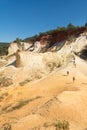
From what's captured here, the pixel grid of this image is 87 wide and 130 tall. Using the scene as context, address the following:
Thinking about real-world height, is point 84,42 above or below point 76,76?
above

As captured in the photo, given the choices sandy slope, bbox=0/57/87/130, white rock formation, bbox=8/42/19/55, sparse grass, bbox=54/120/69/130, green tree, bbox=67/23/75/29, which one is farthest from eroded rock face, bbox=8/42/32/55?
sparse grass, bbox=54/120/69/130

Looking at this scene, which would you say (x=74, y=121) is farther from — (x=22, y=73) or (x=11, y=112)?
(x=22, y=73)

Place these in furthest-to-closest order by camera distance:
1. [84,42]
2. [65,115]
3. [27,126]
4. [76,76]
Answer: [84,42] < [76,76] < [65,115] < [27,126]

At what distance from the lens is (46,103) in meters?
16.3

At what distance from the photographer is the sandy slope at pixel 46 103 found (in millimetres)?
14310

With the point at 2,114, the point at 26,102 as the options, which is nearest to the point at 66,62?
the point at 26,102

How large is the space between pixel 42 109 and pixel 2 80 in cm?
1318

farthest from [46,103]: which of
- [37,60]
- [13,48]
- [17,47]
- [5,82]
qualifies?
[13,48]

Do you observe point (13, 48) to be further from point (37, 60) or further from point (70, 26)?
point (37, 60)

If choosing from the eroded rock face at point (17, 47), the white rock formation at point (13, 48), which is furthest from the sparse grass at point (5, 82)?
the white rock formation at point (13, 48)

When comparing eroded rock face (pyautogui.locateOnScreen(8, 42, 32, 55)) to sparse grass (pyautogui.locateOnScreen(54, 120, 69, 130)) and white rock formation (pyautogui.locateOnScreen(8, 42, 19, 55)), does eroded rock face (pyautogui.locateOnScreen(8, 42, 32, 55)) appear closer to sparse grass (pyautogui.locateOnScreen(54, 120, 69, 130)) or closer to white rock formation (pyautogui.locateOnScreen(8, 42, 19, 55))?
white rock formation (pyautogui.locateOnScreen(8, 42, 19, 55))

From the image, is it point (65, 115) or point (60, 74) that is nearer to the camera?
point (65, 115)

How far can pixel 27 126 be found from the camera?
542 inches

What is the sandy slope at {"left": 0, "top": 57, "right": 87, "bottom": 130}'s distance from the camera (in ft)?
46.9
